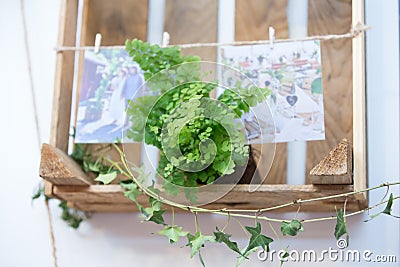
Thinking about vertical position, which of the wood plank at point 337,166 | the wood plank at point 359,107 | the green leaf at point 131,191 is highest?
the wood plank at point 359,107

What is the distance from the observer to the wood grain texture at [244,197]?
47.9 inches

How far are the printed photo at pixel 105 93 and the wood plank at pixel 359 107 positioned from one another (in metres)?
0.43

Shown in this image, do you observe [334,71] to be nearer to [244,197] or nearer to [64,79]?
[244,197]

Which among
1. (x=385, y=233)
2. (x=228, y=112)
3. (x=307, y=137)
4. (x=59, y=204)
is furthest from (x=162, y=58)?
(x=385, y=233)

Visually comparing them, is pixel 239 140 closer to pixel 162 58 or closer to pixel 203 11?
pixel 162 58

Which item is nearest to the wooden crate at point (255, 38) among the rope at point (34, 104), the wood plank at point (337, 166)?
the wood plank at point (337, 166)

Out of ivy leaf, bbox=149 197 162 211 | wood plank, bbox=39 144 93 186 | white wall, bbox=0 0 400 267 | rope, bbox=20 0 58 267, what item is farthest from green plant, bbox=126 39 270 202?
rope, bbox=20 0 58 267

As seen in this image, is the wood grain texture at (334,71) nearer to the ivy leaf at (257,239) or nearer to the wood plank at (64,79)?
the ivy leaf at (257,239)

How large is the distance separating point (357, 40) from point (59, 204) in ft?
2.34

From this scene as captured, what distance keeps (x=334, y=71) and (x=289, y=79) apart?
0.40 feet

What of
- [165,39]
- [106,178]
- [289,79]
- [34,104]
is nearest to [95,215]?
[106,178]

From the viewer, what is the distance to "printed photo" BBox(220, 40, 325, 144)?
4.21 feet

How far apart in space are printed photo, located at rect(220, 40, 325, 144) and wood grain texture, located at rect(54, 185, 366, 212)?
101mm

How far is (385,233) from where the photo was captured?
4.33 ft
